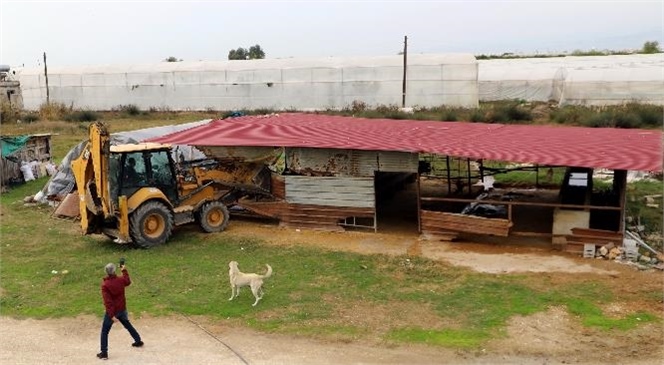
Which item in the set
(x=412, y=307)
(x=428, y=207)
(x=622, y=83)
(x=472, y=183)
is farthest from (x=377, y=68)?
(x=412, y=307)

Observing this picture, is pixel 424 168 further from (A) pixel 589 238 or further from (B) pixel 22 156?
(B) pixel 22 156

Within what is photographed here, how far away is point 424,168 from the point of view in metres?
20.3

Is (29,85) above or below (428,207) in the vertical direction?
above

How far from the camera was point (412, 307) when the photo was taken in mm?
11188

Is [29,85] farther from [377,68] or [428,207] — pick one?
[428,207]

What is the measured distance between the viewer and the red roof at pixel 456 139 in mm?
Answer: 14453

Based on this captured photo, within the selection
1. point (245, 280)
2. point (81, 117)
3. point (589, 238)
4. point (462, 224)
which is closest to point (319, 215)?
point (462, 224)

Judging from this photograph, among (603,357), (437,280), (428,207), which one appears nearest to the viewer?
(603,357)

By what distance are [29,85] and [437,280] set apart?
153ft

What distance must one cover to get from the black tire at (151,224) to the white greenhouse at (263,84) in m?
26.3

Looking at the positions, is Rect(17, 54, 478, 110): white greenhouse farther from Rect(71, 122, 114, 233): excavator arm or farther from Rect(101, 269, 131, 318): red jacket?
Rect(101, 269, 131, 318): red jacket

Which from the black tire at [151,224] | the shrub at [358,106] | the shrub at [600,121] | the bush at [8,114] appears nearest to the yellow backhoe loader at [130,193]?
the black tire at [151,224]

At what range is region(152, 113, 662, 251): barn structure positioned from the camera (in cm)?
1462

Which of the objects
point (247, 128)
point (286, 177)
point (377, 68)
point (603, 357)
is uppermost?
point (377, 68)
